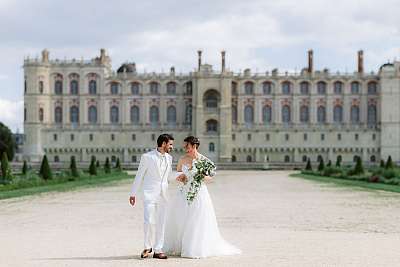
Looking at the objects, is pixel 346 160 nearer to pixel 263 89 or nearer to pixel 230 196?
pixel 263 89

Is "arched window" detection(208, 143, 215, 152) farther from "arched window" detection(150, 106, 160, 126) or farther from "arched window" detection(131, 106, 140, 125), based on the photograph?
"arched window" detection(131, 106, 140, 125)

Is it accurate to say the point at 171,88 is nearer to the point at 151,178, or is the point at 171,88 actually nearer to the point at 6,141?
the point at 6,141

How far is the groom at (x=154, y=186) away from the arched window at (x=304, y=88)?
72.1 m

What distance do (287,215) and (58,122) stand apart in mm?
66431

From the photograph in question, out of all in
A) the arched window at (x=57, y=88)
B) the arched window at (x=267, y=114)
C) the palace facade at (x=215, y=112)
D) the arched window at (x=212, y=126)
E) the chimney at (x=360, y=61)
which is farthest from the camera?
the chimney at (x=360, y=61)

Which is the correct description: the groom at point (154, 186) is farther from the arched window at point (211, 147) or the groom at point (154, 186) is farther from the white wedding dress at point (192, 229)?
the arched window at point (211, 147)

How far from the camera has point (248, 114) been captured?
80.9 meters

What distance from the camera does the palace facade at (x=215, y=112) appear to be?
78.4 meters

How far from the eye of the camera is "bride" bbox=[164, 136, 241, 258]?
997 centimetres

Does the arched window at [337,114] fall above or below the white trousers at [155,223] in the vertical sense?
above

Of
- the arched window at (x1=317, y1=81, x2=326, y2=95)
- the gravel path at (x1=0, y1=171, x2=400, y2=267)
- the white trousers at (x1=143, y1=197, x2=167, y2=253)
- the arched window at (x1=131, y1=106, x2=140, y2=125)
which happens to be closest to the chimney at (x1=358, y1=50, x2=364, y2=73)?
the arched window at (x1=317, y1=81, x2=326, y2=95)

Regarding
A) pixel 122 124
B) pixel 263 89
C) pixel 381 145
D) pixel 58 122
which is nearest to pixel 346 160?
pixel 381 145

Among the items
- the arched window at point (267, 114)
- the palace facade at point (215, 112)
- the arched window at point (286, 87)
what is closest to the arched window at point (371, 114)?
the palace facade at point (215, 112)

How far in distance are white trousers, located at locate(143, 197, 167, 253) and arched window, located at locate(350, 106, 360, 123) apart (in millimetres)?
72479
